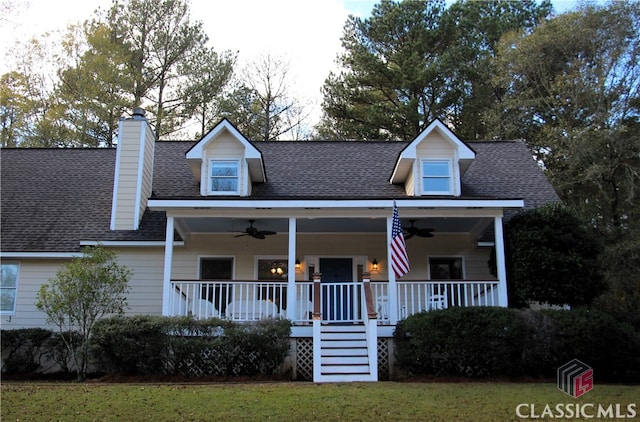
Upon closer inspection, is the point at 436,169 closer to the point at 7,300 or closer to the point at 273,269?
the point at 273,269

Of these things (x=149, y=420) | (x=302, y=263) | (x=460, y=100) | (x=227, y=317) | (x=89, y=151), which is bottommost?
(x=149, y=420)

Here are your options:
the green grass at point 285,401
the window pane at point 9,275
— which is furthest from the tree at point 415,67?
the green grass at point 285,401

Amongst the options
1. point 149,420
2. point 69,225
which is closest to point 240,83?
point 69,225

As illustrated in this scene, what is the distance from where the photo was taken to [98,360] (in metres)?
11.6

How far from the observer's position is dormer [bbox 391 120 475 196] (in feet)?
48.6

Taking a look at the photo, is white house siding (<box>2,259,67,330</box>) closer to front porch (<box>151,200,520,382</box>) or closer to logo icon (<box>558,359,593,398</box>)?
front porch (<box>151,200,520,382</box>)

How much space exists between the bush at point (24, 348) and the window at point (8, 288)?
1365 millimetres

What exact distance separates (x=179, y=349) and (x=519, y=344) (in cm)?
632

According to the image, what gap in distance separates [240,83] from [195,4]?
443cm

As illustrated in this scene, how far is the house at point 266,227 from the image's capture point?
1315 centimetres

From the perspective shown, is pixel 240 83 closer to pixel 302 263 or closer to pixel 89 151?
pixel 89 151

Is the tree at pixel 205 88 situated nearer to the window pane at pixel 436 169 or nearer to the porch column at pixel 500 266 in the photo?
the window pane at pixel 436 169

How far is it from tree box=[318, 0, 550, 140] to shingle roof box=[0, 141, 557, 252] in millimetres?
9467

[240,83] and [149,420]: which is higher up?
[240,83]
